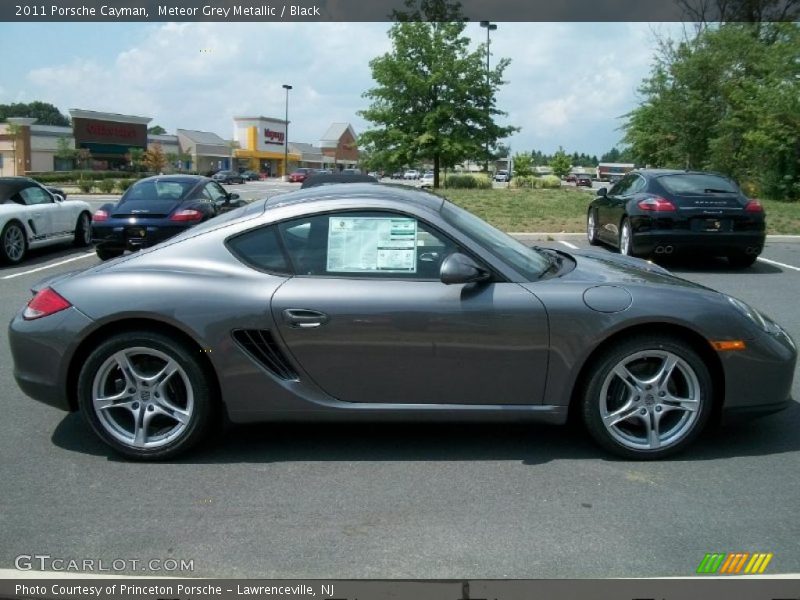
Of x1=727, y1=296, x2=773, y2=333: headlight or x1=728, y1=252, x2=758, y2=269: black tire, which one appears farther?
x1=728, y1=252, x2=758, y2=269: black tire

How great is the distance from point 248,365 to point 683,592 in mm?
2279

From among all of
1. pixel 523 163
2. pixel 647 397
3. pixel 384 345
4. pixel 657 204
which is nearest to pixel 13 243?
pixel 657 204

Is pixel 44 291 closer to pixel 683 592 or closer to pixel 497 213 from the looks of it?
pixel 683 592

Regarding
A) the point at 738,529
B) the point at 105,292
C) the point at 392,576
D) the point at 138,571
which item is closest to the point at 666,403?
the point at 738,529

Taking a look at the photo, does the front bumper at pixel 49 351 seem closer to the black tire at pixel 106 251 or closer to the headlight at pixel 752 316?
the headlight at pixel 752 316

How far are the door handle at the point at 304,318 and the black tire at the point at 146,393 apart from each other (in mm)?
548

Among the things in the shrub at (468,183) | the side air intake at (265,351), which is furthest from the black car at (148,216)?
the shrub at (468,183)

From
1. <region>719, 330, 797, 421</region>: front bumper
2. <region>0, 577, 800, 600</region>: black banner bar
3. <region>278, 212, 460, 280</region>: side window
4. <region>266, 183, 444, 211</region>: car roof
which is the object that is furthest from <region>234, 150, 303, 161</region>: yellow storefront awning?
<region>0, 577, 800, 600</region>: black banner bar

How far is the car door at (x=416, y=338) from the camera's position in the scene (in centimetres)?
392

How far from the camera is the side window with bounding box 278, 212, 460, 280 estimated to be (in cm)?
409

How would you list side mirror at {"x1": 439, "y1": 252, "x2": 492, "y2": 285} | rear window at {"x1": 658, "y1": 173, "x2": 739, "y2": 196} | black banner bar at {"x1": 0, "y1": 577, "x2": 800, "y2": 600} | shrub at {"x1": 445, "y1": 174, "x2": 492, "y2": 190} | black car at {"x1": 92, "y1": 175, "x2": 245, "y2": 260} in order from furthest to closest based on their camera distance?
1. shrub at {"x1": 445, "y1": 174, "x2": 492, "y2": 190}
2. black car at {"x1": 92, "y1": 175, "x2": 245, "y2": 260}
3. rear window at {"x1": 658, "y1": 173, "x2": 739, "y2": 196}
4. side mirror at {"x1": 439, "y1": 252, "x2": 492, "y2": 285}
5. black banner bar at {"x1": 0, "y1": 577, "x2": 800, "y2": 600}

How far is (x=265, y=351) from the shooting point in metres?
3.98

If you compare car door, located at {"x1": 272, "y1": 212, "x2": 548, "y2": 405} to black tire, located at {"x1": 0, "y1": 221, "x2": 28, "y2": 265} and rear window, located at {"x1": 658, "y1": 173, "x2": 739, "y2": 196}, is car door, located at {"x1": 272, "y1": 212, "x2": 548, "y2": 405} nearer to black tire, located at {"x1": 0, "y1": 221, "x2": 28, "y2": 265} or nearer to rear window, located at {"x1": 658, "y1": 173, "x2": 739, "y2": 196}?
rear window, located at {"x1": 658, "y1": 173, "x2": 739, "y2": 196}

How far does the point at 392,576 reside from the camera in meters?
2.97
